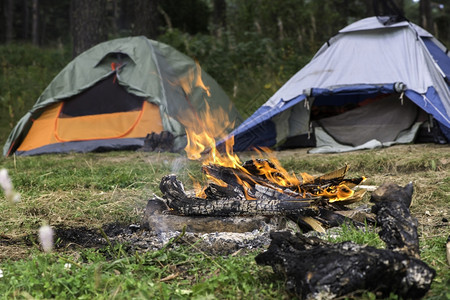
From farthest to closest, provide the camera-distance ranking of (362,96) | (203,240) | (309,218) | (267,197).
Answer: (362,96) < (267,197) < (309,218) < (203,240)

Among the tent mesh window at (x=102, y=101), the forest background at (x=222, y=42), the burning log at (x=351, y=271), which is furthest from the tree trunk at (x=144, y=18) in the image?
the burning log at (x=351, y=271)

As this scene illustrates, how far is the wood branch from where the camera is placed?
3359 millimetres

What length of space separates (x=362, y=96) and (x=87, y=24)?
5.58 metres

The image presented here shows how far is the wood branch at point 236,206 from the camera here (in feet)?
11.0

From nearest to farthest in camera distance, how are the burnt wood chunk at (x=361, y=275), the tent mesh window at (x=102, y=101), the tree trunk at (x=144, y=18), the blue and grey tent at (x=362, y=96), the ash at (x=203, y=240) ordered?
the burnt wood chunk at (x=361, y=275)
the ash at (x=203, y=240)
the blue and grey tent at (x=362, y=96)
the tent mesh window at (x=102, y=101)
the tree trunk at (x=144, y=18)

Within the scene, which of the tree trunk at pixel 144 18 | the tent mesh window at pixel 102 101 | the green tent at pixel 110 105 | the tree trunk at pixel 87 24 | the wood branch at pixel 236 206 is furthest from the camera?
the tree trunk at pixel 144 18

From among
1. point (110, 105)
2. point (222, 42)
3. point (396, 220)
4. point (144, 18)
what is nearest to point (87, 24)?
point (144, 18)

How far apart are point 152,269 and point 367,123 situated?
5991 mm

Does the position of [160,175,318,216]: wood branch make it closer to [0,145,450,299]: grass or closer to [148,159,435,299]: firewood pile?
[148,159,435,299]: firewood pile

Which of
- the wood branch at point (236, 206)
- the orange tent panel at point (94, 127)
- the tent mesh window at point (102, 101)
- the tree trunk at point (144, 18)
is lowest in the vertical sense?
the orange tent panel at point (94, 127)

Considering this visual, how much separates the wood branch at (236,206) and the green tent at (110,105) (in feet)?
14.4

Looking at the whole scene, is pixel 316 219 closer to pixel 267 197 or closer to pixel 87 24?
pixel 267 197

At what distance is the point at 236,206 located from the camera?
3426mm

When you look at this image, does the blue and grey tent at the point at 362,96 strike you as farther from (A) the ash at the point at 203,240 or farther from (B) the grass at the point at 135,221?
(A) the ash at the point at 203,240
